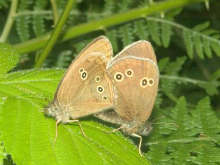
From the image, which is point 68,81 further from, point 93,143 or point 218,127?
point 218,127

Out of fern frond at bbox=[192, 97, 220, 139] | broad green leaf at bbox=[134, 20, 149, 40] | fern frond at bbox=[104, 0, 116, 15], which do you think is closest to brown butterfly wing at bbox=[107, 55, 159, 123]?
fern frond at bbox=[192, 97, 220, 139]

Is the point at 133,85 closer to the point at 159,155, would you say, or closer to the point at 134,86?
the point at 134,86

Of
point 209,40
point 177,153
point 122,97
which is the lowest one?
point 177,153

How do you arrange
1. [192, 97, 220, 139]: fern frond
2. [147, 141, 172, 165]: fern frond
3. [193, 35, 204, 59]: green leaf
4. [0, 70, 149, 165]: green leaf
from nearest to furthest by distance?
[0, 70, 149, 165]: green leaf < [147, 141, 172, 165]: fern frond < [192, 97, 220, 139]: fern frond < [193, 35, 204, 59]: green leaf

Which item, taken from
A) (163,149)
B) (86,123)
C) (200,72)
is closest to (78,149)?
(86,123)

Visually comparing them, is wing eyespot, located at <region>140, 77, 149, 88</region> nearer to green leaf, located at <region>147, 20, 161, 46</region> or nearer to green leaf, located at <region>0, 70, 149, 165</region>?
green leaf, located at <region>0, 70, 149, 165</region>

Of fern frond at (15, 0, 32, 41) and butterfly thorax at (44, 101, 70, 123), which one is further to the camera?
fern frond at (15, 0, 32, 41)

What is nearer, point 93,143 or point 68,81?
point 93,143
